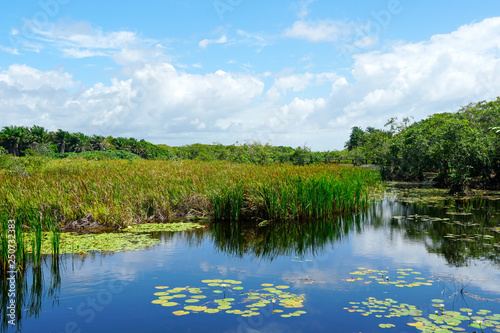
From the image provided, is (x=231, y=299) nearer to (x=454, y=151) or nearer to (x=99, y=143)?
(x=454, y=151)

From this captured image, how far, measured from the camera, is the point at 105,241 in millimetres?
7969

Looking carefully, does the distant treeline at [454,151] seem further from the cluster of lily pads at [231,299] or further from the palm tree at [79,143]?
the palm tree at [79,143]

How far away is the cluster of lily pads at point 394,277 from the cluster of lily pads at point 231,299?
4.32ft

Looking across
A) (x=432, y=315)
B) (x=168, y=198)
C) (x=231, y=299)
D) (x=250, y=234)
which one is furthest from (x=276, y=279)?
(x=168, y=198)

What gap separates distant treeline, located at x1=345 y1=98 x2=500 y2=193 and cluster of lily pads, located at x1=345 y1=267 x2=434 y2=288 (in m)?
8.06

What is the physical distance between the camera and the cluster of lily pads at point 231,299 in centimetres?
450

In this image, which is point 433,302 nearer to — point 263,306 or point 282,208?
point 263,306

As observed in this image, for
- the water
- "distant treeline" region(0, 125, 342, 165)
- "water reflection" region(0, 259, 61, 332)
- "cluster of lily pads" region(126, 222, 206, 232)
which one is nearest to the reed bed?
"cluster of lily pads" region(126, 222, 206, 232)

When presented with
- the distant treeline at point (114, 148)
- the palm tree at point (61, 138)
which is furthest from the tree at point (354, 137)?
the palm tree at point (61, 138)

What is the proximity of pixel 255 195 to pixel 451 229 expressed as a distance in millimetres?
5197

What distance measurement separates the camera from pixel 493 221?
10.6m

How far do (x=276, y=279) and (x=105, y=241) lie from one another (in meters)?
4.15

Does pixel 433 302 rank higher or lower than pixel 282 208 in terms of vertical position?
lower

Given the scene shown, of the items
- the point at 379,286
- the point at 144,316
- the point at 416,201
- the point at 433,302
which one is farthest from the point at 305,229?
the point at 416,201
